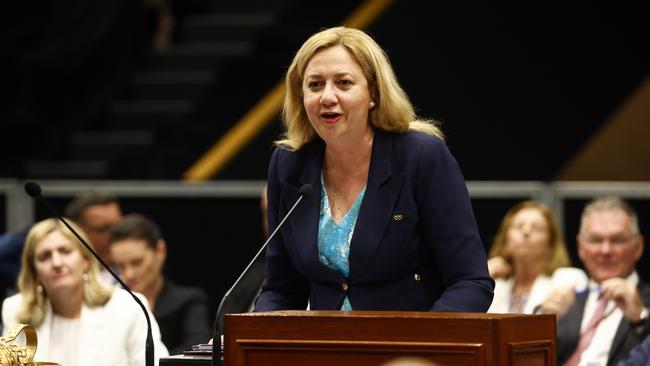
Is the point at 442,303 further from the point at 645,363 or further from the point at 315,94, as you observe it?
the point at 645,363

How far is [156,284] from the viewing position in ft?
25.6

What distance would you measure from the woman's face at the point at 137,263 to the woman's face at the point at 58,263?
1068mm

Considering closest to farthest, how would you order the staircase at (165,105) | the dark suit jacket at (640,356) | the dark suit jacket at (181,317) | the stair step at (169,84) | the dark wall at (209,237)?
the dark suit jacket at (640,356), the dark suit jacket at (181,317), the dark wall at (209,237), the staircase at (165,105), the stair step at (169,84)

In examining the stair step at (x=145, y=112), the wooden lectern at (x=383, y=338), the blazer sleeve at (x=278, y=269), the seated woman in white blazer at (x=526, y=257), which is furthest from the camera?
the stair step at (x=145, y=112)

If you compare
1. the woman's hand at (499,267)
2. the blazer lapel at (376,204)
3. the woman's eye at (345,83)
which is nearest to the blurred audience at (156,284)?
the woman's hand at (499,267)

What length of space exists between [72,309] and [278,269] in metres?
2.20

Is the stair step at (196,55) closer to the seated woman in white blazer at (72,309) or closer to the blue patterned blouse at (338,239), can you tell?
the seated woman in white blazer at (72,309)

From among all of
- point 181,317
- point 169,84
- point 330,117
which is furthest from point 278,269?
point 169,84

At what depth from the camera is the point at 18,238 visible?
774cm

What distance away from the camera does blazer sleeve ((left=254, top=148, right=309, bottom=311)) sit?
181 inches

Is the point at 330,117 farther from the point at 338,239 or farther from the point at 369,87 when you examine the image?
the point at 338,239

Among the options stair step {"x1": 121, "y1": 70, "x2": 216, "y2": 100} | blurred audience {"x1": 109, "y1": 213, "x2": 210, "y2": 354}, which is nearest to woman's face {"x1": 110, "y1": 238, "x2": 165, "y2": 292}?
blurred audience {"x1": 109, "y1": 213, "x2": 210, "y2": 354}

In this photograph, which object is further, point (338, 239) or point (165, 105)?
point (165, 105)

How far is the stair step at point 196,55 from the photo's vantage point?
1204 cm
